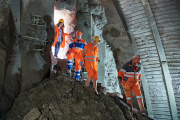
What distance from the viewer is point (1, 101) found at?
2.99 m

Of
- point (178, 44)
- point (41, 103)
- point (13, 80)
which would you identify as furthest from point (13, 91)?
point (178, 44)

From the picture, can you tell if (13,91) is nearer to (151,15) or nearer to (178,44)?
(151,15)

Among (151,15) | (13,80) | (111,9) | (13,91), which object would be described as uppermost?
(111,9)

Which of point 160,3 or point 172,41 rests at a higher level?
point 160,3

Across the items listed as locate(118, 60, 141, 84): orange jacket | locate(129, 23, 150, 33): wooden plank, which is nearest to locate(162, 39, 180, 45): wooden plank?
locate(129, 23, 150, 33): wooden plank

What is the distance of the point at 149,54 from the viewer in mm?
A: 5039

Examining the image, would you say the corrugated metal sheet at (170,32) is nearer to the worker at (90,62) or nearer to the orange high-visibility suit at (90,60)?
the worker at (90,62)

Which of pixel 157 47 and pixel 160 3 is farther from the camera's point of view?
pixel 157 47

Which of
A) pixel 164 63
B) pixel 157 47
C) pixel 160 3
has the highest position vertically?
pixel 160 3

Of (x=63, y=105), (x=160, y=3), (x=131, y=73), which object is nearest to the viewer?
(x=63, y=105)

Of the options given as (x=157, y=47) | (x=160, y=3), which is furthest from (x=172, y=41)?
(x=160, y=3)

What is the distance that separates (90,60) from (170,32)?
273 cm

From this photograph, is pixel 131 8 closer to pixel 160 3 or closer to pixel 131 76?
pixel 160 3

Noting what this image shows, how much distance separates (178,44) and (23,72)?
4375mm
